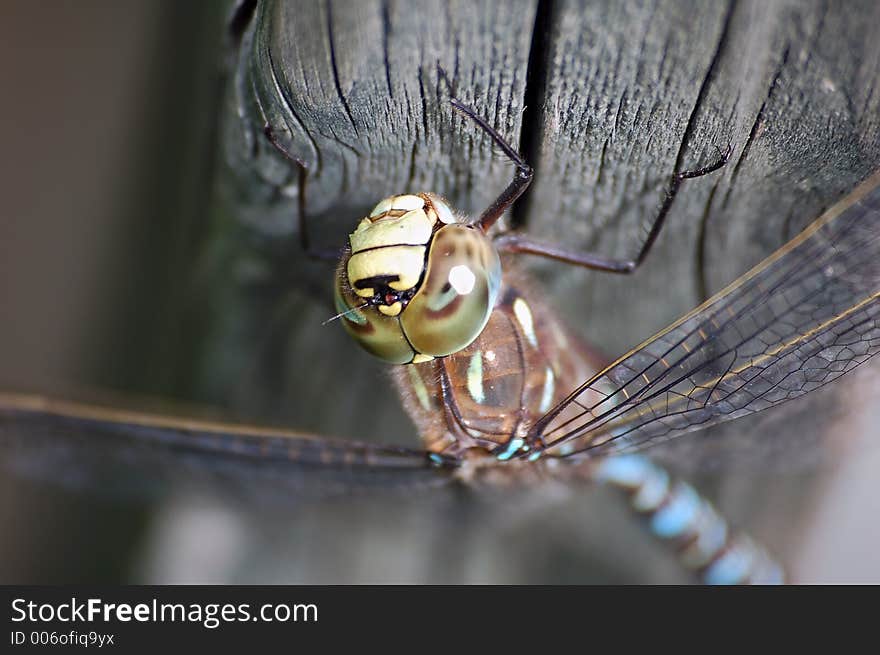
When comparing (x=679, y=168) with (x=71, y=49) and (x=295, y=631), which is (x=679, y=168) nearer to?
(x=295, y=631)

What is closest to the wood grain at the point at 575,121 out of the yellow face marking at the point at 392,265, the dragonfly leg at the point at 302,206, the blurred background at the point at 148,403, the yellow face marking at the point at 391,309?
the dragonfly leg at the point at 302,206

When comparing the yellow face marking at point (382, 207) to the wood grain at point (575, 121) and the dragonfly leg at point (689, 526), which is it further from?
the dragonfly leg at point (689, 526)

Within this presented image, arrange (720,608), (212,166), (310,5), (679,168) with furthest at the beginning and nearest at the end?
(720,608) < (212,166) < (679,168) < (310,5)

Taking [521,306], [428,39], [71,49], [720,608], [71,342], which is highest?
[71,49]

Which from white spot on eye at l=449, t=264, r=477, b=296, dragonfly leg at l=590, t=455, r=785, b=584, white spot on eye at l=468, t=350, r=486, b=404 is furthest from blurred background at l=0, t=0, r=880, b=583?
white spot on eye at l=449, t=264, r=477, b=296

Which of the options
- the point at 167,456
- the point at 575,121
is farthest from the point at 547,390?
the point at 167,456

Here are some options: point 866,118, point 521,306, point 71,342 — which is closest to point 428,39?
point 866,118

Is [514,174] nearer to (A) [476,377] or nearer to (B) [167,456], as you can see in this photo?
(A) [476,377]
